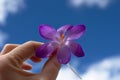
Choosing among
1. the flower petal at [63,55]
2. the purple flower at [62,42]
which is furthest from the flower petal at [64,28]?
the flower petal at [63,55]

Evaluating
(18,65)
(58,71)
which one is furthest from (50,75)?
(18,65)

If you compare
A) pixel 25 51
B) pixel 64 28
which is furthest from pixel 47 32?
pixel 25 51

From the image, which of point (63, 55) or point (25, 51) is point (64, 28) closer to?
point (63, 55)

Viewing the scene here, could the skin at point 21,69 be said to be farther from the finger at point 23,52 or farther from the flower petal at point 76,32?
the flower petal at point 76,32

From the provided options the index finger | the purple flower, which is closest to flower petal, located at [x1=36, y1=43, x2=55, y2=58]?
the purple flower

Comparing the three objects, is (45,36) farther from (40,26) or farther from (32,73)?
(32,73)

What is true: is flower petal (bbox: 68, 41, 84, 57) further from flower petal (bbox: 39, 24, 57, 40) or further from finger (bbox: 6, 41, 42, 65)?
finger (bbox: 6, 41, 42, 65)
